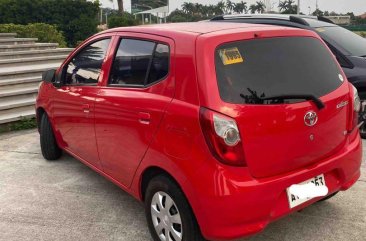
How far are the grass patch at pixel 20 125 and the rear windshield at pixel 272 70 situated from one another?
16.4 feet

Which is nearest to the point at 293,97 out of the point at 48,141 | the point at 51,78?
the point at 51,78

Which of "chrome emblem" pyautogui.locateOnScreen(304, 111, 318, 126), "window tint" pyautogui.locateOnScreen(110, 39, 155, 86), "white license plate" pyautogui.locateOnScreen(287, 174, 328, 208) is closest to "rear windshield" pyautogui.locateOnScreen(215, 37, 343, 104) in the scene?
"chrome emblem" pyautogui.locateOnScreen(304, 111, 318, 126)

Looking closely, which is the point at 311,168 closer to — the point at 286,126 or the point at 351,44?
the point at 286,126

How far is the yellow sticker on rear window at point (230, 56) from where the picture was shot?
258 centimetres

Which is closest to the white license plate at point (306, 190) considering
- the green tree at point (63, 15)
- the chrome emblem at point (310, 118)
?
the chrome emblem at point (310, 118)

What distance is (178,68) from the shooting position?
8.80 feet

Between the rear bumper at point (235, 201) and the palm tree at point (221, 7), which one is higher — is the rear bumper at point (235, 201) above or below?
below

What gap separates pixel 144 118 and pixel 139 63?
1.60 ft

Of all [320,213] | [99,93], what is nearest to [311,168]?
[320,213]

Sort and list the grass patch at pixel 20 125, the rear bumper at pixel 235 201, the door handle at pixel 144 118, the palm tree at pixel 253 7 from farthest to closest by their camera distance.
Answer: the palm tree at pixel 253 7 → the grass patch at pixel 20 125 → the door handle at pixel 144 118 → the rear bumper at pixel 235 201

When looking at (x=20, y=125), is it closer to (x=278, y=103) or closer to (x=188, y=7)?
(x=278, y=103)

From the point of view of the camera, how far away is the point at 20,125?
667 cm

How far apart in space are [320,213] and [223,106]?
1.67 m

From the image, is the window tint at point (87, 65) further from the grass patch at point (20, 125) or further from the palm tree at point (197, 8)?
the palm tree at point (197, 8)
